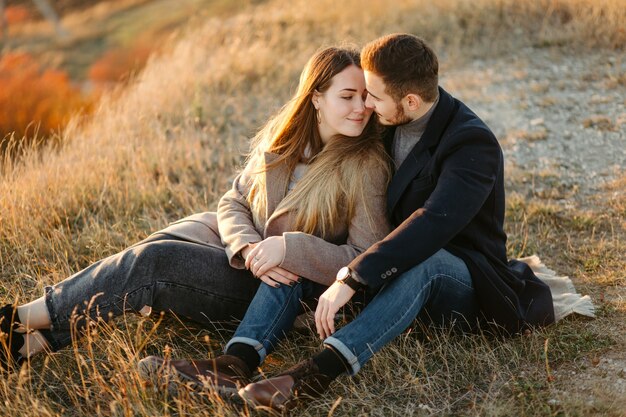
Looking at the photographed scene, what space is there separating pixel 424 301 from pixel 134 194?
2738 millimetres

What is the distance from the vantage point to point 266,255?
10.1ft

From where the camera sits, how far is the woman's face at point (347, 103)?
331 cm

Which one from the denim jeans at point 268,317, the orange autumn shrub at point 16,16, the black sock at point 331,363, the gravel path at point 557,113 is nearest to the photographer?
the black sock at point 331,363

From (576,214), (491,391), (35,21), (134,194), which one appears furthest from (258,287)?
(35,21)

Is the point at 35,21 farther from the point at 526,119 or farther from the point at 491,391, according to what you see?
the point at 491,391

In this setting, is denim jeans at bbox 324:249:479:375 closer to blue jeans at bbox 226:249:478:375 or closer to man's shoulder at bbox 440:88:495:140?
blue jeans at bbox 226:249:478:375

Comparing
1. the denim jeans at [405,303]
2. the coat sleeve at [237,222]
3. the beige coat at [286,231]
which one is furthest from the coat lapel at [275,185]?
the denim jeans at [405,303]

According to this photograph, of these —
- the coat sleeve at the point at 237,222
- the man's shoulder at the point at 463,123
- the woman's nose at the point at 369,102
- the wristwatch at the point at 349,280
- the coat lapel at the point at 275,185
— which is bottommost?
the wristwatch at the point at 349,280

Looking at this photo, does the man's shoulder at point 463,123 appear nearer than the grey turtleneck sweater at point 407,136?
Yes

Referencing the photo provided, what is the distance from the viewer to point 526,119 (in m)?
6.27

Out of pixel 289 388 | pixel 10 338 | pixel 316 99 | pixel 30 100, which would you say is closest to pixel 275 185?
pixel 316 99

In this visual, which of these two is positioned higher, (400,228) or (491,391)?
(400,228)

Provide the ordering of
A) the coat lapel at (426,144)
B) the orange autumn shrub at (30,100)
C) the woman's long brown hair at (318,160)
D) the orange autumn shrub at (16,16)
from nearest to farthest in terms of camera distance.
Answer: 1. the coat lapel at (426,144)
2. the woman's long brown hair at (318,160)
3. the orange autumn shrub at (30,100)
4. the orange autumn shrub at (16,16)

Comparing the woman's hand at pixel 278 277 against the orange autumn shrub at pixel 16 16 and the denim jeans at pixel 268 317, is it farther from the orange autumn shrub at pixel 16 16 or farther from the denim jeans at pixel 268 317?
the orange autumn shrub at pixel 16 16
